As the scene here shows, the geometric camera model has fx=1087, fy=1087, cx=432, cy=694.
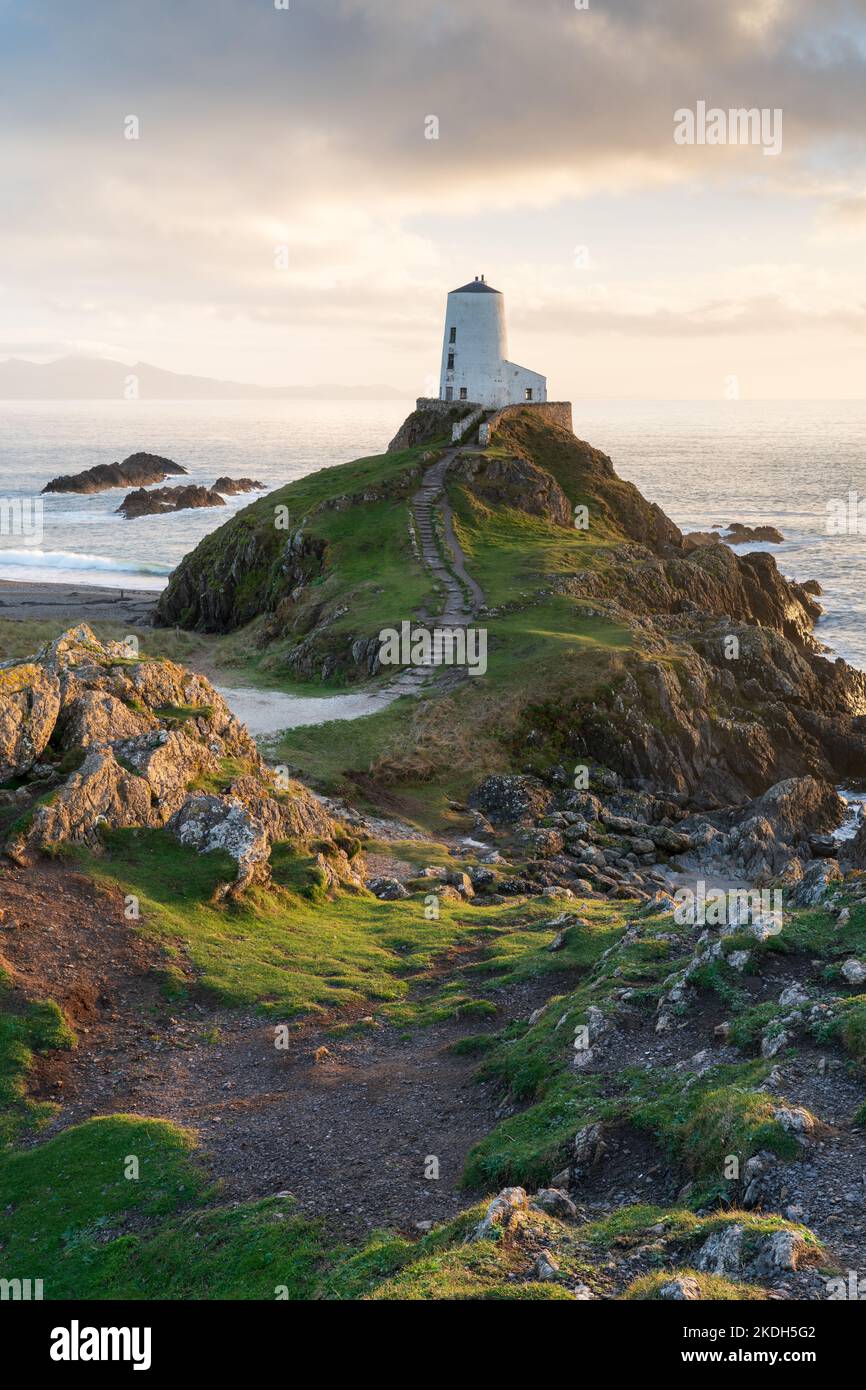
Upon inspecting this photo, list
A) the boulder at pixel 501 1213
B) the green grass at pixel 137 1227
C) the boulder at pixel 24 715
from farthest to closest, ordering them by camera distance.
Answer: the boulder at pixel 24 715 → the green grass at pixel 137 1227 → the boulder at pixel 501 1213

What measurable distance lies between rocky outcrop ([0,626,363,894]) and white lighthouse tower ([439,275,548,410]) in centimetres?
7351

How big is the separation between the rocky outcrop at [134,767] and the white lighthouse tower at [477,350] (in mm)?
73512

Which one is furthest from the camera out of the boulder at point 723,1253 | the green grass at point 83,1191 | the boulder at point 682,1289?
the green grass at point 83,1191

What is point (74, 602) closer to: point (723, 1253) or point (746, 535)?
point (746, 535)

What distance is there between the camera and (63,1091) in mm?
22750

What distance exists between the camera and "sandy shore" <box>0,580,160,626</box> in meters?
91.8

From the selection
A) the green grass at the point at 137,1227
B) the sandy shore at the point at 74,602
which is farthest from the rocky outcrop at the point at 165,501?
the green grass at the point at 137,1227

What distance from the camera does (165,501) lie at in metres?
160

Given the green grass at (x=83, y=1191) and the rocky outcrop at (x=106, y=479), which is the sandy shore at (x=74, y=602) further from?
the rocky outcrop at (x=106, y=479)

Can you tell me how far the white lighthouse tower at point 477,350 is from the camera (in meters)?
104

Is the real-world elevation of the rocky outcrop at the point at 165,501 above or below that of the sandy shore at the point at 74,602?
above

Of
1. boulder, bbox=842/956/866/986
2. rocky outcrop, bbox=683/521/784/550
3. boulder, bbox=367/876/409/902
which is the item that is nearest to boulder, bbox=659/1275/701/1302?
boulder, bbox=842/956/866/986

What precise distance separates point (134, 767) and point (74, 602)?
71.4 meters

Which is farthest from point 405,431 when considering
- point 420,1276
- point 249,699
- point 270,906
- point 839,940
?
point 420,1276
